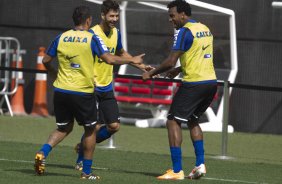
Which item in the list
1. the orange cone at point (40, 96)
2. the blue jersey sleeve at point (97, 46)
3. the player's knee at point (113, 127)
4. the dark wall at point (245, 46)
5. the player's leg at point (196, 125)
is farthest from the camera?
the orange cone at point (40, 96)

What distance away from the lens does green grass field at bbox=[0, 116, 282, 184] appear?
12641mm

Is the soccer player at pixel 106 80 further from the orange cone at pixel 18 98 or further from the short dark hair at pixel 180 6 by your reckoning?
the orange cone at pixel 18 98

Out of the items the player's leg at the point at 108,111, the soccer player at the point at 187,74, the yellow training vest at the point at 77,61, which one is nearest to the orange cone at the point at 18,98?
the player's leg at the point at 108,111

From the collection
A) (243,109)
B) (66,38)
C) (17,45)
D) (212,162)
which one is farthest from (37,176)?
(17,45)

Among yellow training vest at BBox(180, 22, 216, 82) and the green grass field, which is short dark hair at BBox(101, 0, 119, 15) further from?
the green grass field

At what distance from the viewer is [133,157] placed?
15305 millimetres

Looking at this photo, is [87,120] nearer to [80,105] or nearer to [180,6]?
[80,105]

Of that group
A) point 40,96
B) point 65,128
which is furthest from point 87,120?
point 40,96

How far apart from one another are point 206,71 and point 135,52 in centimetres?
960

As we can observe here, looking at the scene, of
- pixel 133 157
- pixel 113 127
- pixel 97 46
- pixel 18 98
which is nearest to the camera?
pixel 97 46

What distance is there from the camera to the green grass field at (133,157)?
12641 mm

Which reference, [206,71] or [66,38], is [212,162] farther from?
[66,38]

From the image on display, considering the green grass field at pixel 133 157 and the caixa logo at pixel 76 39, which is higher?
the caixa logo at pixel 76 39

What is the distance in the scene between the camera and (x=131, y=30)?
22.3 m
